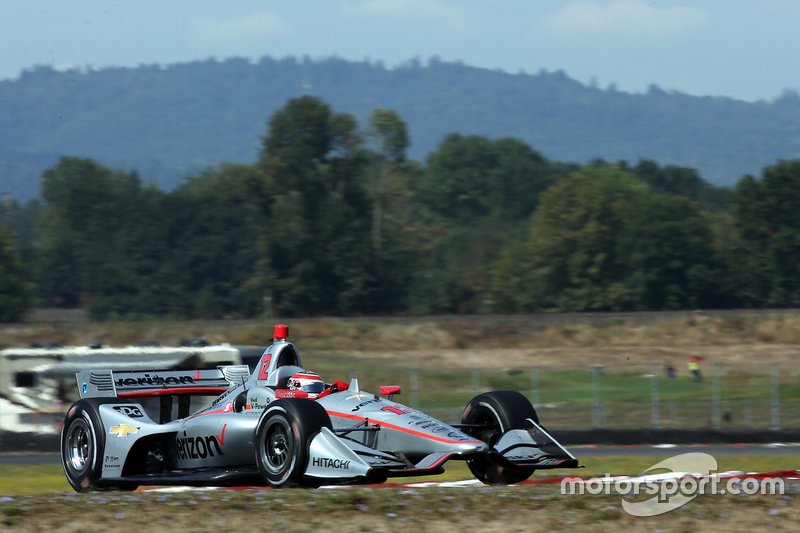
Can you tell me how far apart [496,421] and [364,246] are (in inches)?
2312

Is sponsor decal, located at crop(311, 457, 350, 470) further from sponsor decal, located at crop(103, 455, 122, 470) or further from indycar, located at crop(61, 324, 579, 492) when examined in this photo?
sponsor decal, located at crop(103, 455, 122, 470)

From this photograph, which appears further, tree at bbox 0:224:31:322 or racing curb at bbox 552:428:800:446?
tree at bbox 0:224:31:322

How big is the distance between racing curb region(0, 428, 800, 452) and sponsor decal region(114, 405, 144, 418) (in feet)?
34.8

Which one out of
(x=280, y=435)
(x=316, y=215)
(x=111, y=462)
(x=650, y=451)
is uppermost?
(x=316, y=215)

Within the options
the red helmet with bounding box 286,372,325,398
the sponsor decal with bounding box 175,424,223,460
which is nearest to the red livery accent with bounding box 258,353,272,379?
the red helmet with bounding box 286,372,325,398

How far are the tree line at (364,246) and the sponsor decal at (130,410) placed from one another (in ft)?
167

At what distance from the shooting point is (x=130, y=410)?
41.1 feet

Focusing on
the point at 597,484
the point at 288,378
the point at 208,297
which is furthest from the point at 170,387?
the point at 208,297

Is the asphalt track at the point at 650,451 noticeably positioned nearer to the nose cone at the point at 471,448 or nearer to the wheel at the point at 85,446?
the wheel at the point at 85,446

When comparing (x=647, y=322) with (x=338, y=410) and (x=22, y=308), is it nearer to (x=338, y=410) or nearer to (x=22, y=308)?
(x=22, y=308)

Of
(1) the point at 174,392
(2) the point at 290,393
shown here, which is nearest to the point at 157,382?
(1) the point at 174,392

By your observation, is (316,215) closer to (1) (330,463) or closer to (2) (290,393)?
(2) (290,393)

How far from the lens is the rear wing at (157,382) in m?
13.2

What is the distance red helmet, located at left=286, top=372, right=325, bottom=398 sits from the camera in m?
12.0
